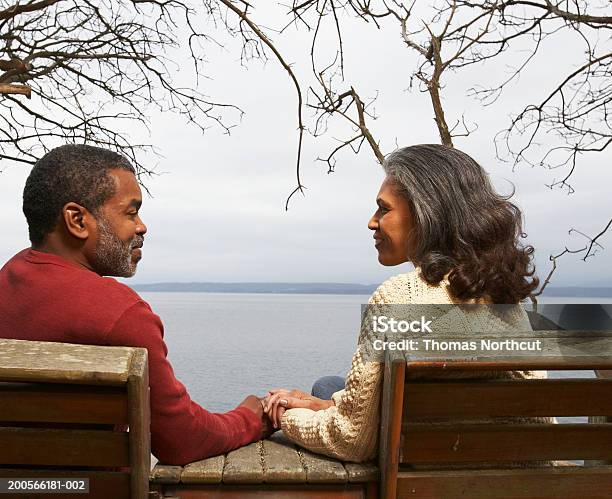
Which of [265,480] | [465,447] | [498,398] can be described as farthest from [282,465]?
[498,398]

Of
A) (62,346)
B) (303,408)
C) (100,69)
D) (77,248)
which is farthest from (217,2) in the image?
(62,346)

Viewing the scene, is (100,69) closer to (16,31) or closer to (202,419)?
(16,31)

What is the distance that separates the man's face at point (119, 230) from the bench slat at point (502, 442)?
885 mm

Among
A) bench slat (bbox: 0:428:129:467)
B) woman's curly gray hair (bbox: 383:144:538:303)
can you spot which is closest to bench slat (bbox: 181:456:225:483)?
bench slat (bbox: 0:428:129:467)

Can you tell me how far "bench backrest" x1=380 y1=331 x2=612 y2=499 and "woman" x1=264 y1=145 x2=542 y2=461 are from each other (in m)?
0.10

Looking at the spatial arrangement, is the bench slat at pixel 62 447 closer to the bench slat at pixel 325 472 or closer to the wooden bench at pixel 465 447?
the wooden bench at pixel 465 447

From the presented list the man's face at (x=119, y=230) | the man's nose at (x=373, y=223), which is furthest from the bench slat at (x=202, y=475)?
the man's nose at (x=373, y=223)

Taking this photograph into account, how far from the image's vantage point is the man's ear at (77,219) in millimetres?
1856

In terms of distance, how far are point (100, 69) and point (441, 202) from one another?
309cm

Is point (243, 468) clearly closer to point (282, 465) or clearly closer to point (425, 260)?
point (282, 465)

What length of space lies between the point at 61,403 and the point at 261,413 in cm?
76

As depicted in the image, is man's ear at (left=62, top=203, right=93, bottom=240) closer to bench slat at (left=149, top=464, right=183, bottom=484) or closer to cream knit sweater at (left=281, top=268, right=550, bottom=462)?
bench slat at (left=149, top=464, right=183, bottom=484)

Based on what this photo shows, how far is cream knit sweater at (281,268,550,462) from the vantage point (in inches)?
66.8

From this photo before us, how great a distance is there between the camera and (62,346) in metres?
1.45
